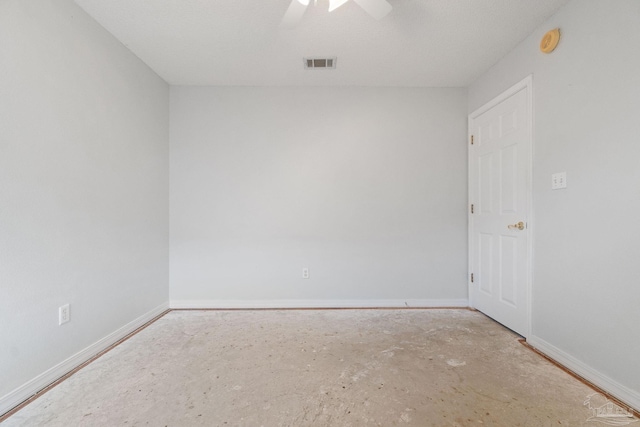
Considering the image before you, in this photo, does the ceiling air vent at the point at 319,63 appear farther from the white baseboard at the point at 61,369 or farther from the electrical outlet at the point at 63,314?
the white baseboard at the point at 61,369

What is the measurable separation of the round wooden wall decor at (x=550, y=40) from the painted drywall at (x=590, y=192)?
0.14ft

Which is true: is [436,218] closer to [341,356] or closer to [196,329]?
[341,356]

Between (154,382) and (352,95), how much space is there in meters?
3.07

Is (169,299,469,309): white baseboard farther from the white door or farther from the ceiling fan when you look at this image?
the ceiling fan

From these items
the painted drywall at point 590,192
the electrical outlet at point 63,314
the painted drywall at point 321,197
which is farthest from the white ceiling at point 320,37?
the electrical outlet at point 63,314

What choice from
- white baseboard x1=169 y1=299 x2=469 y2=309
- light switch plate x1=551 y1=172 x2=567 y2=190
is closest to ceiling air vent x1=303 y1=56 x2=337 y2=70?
light switch plate x1=551 y1=172 x2=567 y2=190

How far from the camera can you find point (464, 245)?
10.0 feet

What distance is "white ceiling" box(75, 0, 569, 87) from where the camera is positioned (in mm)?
1888

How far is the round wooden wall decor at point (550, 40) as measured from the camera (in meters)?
1.89

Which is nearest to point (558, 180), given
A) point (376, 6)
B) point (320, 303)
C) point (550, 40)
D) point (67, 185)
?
point (550, 40)

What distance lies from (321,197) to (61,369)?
244 cm

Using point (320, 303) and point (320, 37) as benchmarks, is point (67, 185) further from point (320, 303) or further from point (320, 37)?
point (320, 303)

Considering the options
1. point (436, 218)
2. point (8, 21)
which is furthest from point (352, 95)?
point (8, 21)

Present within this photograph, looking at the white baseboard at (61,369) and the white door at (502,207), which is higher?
the white door at (502,207)
